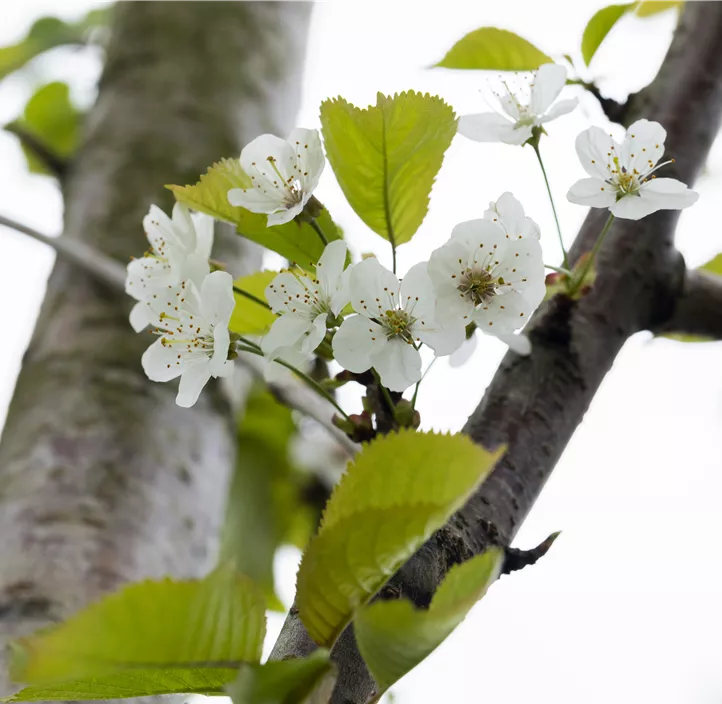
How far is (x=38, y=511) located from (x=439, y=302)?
0.42 meters

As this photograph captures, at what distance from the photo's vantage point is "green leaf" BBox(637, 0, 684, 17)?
2.06 feet

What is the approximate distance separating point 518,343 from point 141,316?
200mm

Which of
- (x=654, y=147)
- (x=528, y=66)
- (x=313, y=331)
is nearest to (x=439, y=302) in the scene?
(x=313, y=331)

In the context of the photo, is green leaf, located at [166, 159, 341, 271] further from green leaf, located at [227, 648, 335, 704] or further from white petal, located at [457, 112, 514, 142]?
green leaf, located at [227, 648, 335, 704]

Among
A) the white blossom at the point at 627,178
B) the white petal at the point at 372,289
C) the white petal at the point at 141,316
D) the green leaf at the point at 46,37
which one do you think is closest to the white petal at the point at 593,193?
the white blossom at the point at 627,178

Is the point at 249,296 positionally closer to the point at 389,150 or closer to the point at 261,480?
the point at 389,150

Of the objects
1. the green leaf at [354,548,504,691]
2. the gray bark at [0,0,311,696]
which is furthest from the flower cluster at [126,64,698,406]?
the gray bark at [0,0,311,696]

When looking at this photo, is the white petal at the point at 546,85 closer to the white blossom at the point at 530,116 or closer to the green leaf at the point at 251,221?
the white blossom at the point at 530,116

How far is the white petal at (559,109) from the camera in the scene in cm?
39

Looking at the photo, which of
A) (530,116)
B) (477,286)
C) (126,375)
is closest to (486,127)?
(530,116)

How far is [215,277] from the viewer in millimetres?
313

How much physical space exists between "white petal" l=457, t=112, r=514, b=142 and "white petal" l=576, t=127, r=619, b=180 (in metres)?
0.04

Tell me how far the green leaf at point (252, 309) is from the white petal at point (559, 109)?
17 cm

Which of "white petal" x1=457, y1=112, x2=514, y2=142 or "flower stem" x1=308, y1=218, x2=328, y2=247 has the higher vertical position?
"white petal" x1=457, y1=112, x2=514, y2=142
